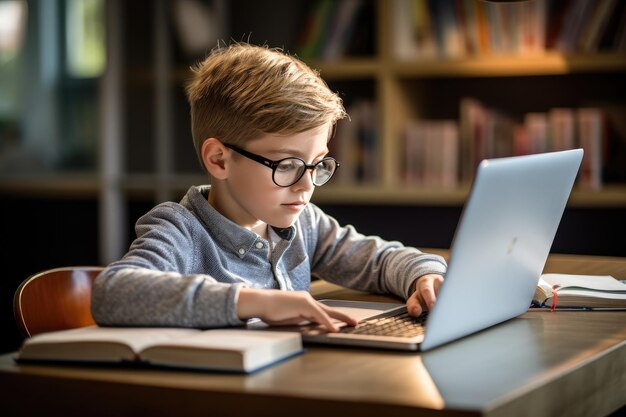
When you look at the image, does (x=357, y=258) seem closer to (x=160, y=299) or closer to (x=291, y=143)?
(x=291, y=143)

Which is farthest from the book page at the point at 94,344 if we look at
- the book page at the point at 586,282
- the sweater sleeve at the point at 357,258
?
the book page at the point at 586,282

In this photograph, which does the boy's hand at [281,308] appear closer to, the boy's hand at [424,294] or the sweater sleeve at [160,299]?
the sweater sleeve at [160,299]

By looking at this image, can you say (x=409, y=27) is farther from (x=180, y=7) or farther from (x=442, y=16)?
(x=180, y=7)

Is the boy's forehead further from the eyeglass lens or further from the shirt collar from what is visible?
the shirt collar

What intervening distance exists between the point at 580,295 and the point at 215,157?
0.62 m

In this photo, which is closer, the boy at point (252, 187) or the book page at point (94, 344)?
the book page at point (94, 344)

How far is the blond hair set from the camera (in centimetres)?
148

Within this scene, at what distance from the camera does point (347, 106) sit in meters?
3.89

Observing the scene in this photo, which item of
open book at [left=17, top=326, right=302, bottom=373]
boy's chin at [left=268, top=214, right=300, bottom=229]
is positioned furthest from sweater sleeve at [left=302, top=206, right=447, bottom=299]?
open book at [left=17, top=326, right=302, bottom=373]

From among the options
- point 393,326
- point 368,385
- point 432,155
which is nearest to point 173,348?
point 368,385

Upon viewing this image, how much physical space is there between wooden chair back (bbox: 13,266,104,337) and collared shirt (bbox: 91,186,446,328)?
8.6 inches

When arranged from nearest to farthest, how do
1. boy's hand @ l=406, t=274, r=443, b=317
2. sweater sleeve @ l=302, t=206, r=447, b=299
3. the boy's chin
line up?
boy's hand @ l=406, t=274, r=443, b=317 < the boy's chin < sweater sleeve @ l=302, t=206, r=447, b=299

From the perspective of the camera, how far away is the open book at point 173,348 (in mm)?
1048

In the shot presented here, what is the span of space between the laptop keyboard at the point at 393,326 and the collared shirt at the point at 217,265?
165mm
